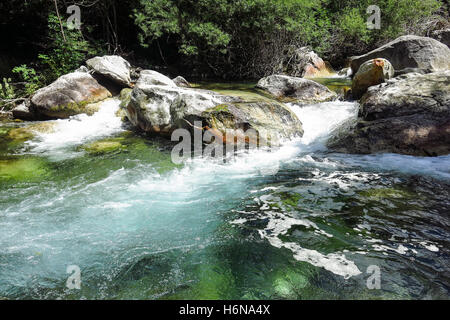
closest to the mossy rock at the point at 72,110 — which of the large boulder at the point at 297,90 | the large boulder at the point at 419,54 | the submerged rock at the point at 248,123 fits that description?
the submerged rock at the point at 248,123

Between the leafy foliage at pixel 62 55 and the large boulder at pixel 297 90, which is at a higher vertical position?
the leafy foliage at pixel 62 55

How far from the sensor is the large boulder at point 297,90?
8.69 metres

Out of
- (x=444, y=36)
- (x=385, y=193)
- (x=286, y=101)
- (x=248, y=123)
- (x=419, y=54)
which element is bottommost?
(x=385, y=193)

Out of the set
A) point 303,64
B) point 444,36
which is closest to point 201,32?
point 303,64

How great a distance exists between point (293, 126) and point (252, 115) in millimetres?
1139

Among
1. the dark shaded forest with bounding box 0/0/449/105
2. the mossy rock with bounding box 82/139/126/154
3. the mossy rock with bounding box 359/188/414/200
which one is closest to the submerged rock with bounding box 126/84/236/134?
the mossy rock with bounding box 82/139/126/154

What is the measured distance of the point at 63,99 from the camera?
863 cm

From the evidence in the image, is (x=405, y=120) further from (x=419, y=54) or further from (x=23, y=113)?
(x=23, y=113)

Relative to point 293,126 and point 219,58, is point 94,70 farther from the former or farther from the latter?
point 293,126

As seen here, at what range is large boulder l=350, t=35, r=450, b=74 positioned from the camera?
324 inches

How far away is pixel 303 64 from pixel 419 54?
5.21 meters

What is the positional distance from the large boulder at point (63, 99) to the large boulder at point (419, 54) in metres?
9.72

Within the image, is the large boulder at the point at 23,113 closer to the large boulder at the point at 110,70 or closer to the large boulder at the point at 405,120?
the large boulder at the point at 110,70

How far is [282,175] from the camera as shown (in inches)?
183
